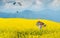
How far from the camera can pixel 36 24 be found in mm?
3564

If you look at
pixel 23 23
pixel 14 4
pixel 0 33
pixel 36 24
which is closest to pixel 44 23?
pixel 36 24

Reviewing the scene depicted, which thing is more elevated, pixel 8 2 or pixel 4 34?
pixel 8 2

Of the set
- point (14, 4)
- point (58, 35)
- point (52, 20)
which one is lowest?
point (58, 35)

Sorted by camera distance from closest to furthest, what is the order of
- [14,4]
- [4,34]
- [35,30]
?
[4,34] < [35,30] < [14,4]

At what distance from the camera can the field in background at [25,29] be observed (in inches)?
123

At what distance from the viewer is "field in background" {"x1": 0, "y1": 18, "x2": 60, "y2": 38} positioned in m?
3.13

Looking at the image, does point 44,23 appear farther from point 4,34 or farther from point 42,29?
point 4,34

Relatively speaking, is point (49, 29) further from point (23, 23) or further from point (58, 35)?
point (23, 23)

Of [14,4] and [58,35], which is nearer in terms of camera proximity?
[58,35]

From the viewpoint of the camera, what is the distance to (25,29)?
3.38m

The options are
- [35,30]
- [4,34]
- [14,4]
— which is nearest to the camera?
[4,34]

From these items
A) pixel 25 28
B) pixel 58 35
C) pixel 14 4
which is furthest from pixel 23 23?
pixel 58 35

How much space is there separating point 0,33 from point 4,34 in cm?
10

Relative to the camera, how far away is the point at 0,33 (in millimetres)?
3135
